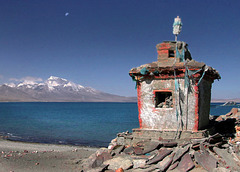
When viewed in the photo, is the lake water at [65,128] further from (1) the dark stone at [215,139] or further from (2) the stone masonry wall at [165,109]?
(1) the dark stone at [215,139]

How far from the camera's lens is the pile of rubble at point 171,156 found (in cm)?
932

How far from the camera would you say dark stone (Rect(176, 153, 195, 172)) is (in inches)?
364

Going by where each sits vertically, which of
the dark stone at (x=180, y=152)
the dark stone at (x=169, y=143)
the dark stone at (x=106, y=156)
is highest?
the dark stone at (x=169, y=143)

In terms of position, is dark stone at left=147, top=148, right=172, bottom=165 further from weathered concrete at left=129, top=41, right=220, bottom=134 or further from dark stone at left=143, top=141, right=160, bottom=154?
weathered concrete at left=129, top=41, right=220, bottom=134

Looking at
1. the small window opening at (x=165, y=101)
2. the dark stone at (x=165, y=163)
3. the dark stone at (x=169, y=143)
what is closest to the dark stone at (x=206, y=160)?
the dark stone at (x=165, y=163)

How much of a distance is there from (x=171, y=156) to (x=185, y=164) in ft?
Answer: 2.22

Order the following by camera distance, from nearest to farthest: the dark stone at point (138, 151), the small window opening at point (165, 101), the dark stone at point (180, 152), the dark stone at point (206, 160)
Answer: the dark stone at point (206, 160)
the dark stone at point (180, 152)
the dark stone at point (138, 151)
the small window opening at point (165, 101)

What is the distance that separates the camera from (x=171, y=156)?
32.7 feet

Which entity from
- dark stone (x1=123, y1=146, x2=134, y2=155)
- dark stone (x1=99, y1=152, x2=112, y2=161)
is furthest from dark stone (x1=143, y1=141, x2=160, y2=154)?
dark stone (x1=99, y1=152, x2=112, y2=161)

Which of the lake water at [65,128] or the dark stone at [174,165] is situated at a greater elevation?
the dark stone at [174,165]

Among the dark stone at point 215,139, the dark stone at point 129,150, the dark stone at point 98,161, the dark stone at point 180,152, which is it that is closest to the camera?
the dark stone at point 180,152

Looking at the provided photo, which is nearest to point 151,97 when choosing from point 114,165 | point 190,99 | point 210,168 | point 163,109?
point 163,109

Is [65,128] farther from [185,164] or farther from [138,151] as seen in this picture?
[185,164]

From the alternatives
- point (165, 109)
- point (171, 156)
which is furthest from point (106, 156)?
point (165, 109)
